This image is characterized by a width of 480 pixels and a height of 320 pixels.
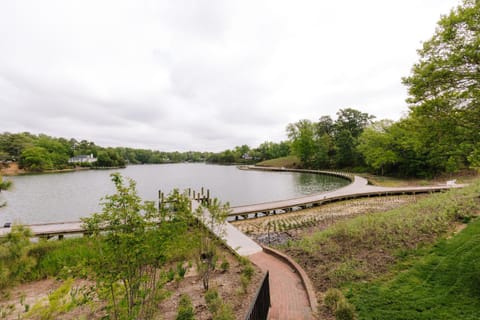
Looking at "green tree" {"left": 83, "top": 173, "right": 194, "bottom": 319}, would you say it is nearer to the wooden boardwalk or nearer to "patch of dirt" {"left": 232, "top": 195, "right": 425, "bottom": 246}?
"patch of dirt" {"left": 232, "top": 195, "right": 425, "bottom": 246}

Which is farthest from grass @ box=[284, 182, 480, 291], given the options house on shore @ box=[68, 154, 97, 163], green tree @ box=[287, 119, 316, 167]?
house on shore @ box=[68, 154, 97, 163]

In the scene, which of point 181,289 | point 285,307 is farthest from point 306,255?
point 181,289

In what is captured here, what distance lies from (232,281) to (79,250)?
5240 mm

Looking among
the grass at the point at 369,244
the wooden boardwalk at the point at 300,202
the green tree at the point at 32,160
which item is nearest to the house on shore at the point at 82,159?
the green tree at the point at 32,160

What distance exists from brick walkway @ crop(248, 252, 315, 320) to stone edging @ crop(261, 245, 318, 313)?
0.09 metres

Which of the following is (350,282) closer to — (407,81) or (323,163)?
(407,81)

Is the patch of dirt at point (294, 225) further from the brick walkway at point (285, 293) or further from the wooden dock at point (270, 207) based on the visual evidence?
the brick walkway at point (285, 293)

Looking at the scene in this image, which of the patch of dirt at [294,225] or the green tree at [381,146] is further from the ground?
the green tree at [381,146]

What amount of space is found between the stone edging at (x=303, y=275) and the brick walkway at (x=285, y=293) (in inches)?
3.7

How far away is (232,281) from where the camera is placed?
4.91m

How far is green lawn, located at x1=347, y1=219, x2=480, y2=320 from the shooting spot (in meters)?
3.14

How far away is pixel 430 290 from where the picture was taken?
3.59m

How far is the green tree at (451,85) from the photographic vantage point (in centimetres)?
518

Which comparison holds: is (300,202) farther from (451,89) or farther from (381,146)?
(381,146)
